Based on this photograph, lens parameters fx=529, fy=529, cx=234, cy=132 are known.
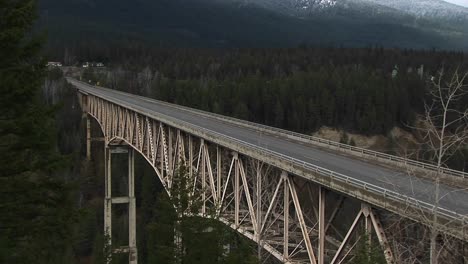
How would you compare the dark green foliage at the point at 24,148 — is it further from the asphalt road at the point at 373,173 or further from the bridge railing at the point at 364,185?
the asphalt road at the point at 373,173

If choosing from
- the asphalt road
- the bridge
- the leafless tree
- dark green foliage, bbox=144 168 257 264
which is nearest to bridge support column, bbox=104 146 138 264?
the bridge

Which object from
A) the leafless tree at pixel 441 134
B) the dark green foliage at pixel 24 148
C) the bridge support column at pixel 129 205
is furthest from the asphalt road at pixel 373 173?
the bridge support column at pixel 129 205

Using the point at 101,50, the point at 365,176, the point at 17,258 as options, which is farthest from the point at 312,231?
the point at 101,50

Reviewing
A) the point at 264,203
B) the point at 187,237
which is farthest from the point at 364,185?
the point at 264,203

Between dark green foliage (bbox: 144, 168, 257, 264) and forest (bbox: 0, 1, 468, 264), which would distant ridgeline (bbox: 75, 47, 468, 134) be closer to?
forest (bbox: 0, 1, 468, 264)

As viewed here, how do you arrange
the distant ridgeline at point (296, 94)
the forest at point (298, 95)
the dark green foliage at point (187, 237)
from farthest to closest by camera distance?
1. the distant ridgeline at point (296, 94)
2. the forest at point (298, 95)
3. the dark green foliage at point (187, 237)

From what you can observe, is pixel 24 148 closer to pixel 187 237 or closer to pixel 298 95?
pixel 187 237
